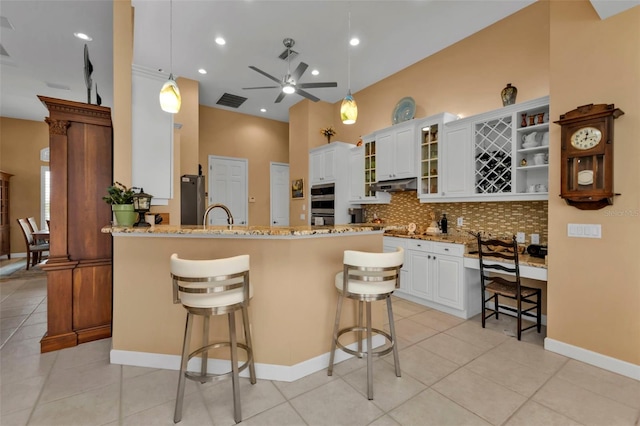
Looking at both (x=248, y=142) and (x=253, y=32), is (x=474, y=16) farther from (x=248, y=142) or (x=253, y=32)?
(x=248, y=142)

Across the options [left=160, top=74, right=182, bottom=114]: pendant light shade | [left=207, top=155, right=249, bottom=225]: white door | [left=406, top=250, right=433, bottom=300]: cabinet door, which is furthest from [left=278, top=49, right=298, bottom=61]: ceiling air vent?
[left=406, top=250, right=433, bottom=300]: cabinet door

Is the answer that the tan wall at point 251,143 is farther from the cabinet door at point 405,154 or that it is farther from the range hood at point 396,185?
the cabinet door at point 405,154

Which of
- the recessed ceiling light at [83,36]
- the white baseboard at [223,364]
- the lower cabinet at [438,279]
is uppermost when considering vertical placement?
the recessed ceiling light at [83,36]

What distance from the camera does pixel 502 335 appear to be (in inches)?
114

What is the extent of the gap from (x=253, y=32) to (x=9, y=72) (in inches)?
180

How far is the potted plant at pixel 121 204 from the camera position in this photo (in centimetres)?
231

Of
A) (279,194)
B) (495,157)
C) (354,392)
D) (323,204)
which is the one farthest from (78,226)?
(279,194)

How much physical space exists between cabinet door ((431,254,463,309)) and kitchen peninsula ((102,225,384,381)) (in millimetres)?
1590

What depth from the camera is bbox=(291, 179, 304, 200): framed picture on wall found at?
20.3ft

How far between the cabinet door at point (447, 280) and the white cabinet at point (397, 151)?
1307mm

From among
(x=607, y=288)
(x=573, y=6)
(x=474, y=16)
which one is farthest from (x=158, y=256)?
(x=474, y=16)

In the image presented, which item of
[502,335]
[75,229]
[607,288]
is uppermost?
[75,229]

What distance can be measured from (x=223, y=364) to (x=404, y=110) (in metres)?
4.34

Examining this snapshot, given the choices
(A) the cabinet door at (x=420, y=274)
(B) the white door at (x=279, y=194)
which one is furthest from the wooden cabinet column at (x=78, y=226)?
(B) the white door at (x=279, y=194)
